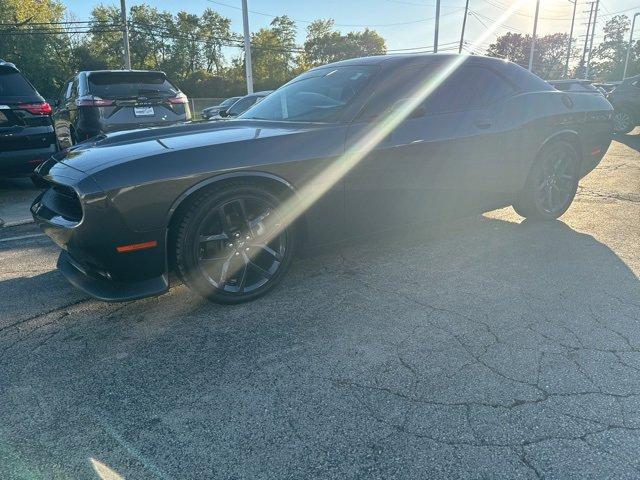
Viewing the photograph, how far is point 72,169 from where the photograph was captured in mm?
2609

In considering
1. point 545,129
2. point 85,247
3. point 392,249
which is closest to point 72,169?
point 85,247

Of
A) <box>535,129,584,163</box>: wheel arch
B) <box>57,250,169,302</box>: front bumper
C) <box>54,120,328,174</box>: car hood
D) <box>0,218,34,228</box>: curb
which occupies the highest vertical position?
<box>54,120,328,174</box>: car hood

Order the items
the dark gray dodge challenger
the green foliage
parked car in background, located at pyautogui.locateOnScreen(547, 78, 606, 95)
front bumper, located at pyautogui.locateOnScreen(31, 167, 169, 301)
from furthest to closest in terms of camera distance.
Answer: the green foliage, parked car in background, located at pyautogui.locateOnScreen(547, 78, 606, 95), the dark gray dodge challenger, front bumper, located at pyautogui.locateOnScreen(31, 167, 169, 301)

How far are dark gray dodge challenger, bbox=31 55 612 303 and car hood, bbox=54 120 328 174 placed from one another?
0.02 metres

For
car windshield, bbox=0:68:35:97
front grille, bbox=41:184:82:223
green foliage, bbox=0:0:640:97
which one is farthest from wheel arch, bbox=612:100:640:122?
green foliage, bbox=0:0:640:97

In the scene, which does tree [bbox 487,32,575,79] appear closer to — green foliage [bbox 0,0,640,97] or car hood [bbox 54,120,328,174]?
green foliage [bbox 0,0,640,97]

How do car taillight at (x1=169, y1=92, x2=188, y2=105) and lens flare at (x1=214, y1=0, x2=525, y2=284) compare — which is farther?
car taillight at (x1=169, y1=92, x2=188, y2=105)

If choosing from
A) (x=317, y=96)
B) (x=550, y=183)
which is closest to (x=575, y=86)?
(x=550, y=183)

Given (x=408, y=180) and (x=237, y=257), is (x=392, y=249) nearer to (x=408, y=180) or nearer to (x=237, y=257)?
(x=408, y=180)

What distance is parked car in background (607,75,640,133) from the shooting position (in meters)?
11.4

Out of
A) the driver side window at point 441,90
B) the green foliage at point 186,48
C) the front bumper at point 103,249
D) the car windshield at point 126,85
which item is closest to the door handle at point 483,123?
the driver side window at point 441,90

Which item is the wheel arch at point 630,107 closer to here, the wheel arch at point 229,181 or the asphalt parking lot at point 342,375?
the asphalt parking lot at point 342,375

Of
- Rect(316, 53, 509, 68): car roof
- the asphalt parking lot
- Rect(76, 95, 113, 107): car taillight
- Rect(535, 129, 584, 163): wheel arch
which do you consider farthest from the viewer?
Rect(76, 95, 113, 107): car taillight

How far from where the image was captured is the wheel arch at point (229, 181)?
8.41ft
